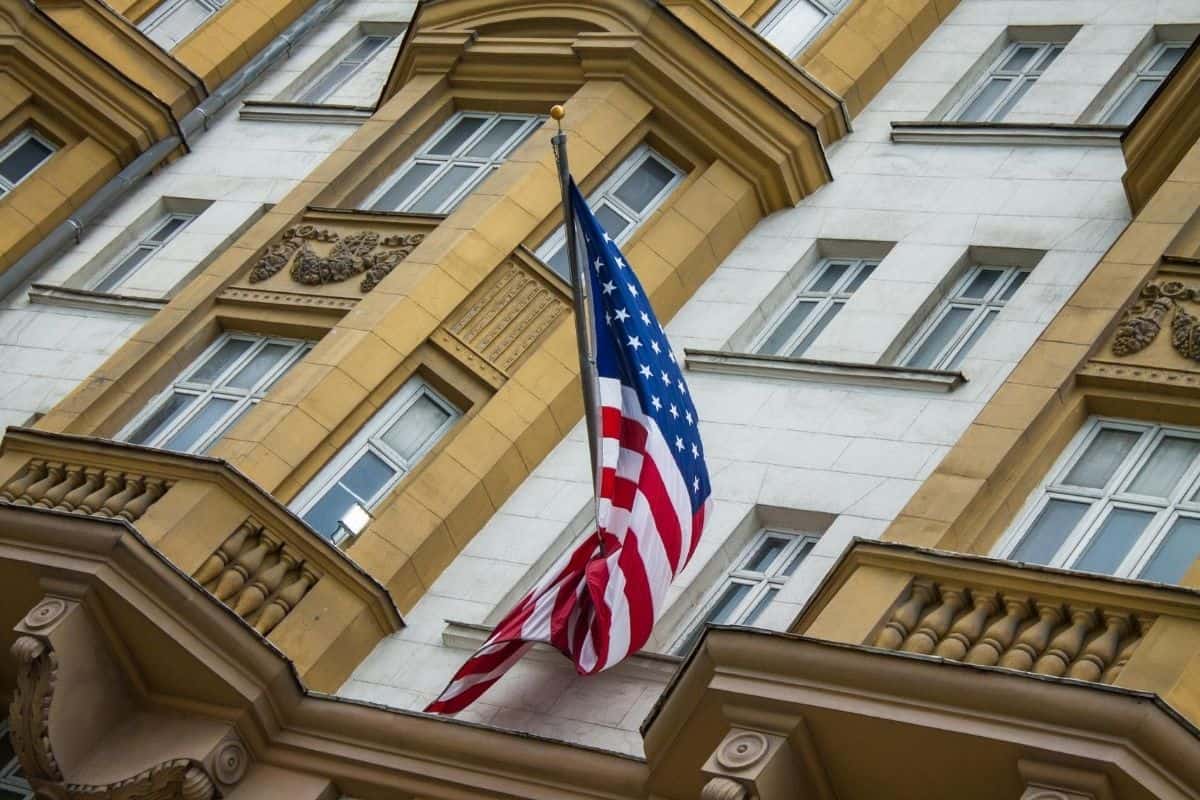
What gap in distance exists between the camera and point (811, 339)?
23.8m

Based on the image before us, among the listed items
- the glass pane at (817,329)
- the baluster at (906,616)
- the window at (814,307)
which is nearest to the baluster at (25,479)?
the window at (814,307)

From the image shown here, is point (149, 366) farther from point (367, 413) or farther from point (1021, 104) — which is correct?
point (1021, 104)

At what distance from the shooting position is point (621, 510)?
65.1 ft

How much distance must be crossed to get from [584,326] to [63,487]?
204 inches

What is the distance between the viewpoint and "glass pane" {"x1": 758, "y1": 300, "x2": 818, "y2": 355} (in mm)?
24047

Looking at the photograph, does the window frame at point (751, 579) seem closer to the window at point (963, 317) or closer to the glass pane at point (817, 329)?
the window at point (963, 317)

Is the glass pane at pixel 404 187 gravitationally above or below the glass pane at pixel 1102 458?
above

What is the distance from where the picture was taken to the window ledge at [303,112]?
29406 millimetres

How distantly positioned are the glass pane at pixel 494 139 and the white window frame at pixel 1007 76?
175 inches

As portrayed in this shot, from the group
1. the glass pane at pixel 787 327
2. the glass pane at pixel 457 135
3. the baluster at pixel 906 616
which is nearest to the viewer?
the baluster at pixel 906 616

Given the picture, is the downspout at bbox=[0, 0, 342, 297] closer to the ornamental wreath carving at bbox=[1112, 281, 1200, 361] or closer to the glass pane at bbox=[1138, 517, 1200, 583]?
the ornamental wreath carving at bbox=[1112, 281, 1200, 361]

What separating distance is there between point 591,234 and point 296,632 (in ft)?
13.4

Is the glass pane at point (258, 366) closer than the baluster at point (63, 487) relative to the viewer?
No

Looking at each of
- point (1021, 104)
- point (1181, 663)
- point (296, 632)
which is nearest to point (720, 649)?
point (1181, 663)
